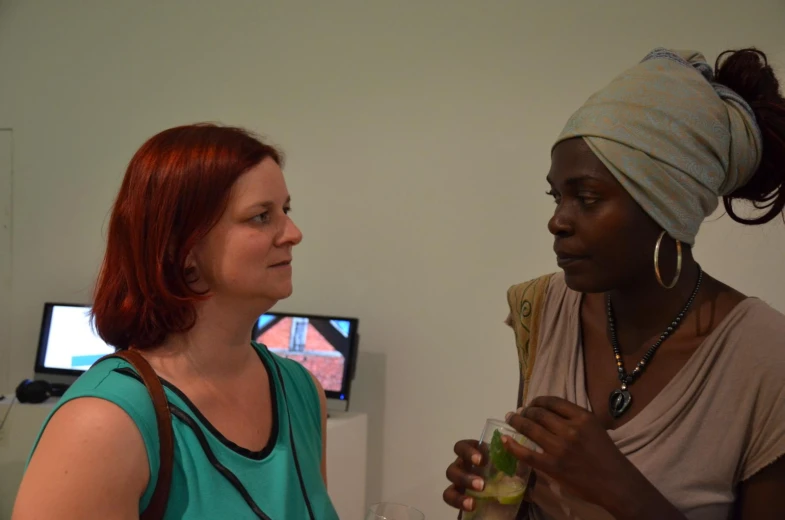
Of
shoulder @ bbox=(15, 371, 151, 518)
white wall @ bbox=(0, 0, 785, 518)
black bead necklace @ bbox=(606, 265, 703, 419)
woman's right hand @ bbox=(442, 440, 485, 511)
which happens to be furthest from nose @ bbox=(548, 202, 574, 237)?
white wall @ bbox=(0, 0, 785, 518)

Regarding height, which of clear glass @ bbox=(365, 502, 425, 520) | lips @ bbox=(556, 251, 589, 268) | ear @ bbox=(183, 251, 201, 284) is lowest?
clear glass @ bbox=(365, 502, 425, 520)

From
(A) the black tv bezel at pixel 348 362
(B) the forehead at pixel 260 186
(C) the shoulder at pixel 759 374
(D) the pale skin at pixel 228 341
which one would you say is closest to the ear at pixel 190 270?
(D) the pale skin at pixel 228 341

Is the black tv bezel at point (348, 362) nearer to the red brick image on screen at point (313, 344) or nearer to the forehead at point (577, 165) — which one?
the red brick image on screen at point (313, 344)

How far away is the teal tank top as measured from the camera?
988 mm

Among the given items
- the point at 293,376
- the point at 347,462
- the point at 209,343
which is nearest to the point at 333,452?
the point at 347,462

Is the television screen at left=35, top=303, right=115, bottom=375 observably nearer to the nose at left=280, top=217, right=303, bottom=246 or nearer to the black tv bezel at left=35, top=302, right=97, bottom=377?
the black tv bezel at left=35, top=302, right=97, bottom=377

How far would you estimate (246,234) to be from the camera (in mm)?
1130

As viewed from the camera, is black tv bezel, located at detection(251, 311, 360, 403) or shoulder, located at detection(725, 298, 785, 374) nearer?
shoulder, located at detection(725, 298, 785, 374)

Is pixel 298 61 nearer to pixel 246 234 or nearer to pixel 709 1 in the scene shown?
pixel 709 1

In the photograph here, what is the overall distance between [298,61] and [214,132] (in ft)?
6.79

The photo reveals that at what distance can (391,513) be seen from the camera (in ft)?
3.16

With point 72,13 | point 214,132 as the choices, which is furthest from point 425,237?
point 72,13

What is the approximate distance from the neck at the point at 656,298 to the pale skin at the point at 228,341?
627 millimetres

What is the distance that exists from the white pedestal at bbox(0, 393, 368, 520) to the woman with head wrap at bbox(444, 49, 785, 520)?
1.58 m
